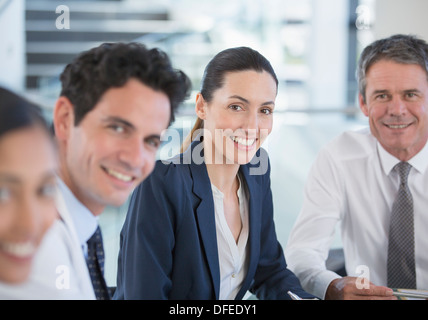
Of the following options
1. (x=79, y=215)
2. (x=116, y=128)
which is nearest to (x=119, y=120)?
(x=116, y=128)

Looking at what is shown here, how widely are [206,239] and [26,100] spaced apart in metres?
0.59

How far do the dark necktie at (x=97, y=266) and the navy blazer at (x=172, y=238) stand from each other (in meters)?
0.14

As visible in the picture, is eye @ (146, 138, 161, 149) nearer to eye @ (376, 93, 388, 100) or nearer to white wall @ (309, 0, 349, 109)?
eye @ (376, 93, 388, 100)

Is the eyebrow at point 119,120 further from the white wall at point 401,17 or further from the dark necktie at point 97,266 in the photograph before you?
the white wall at point 401,17

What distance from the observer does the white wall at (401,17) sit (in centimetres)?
256

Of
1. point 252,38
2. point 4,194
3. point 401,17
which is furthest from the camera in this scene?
point 252,38

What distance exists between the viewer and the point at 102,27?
6.93 m

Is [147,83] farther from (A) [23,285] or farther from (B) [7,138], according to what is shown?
(A) [23,285]

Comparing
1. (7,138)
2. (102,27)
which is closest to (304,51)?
(102,27)

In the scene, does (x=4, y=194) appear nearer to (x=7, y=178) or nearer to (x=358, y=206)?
(x=7, y=178)

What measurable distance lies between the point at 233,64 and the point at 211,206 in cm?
34

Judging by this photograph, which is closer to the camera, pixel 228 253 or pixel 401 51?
pixel 228 253

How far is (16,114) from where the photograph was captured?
2.35 feet

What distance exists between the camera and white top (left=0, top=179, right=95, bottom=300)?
2.61ft
